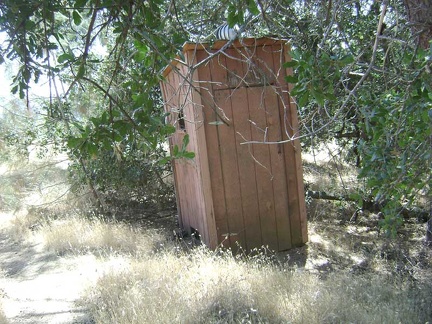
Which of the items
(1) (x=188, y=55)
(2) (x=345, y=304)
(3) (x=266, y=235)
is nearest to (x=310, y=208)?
(3) (x=266, y=235)

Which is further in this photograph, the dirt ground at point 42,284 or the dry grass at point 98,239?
the dry grass at point 98,239

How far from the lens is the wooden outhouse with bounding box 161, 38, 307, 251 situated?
5664 mm

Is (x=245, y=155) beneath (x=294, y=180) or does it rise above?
above

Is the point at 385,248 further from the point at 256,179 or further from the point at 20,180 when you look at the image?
the point at 20,180

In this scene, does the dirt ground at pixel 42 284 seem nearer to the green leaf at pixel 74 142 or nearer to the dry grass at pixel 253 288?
the dry grass at pixel 253 288

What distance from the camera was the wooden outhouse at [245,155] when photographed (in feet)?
18.6

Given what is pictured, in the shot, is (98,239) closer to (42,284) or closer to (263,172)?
(42,284)

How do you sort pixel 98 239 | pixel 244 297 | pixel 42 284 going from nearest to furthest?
pixel 244 297 < pixel 42 284 < pixel 98 239

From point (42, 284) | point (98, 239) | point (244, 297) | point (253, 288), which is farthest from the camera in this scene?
point (98, 239)

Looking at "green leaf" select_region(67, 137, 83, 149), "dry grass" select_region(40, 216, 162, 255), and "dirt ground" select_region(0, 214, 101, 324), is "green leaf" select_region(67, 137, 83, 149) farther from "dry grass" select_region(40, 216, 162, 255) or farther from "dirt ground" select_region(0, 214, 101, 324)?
"dry grass" select_region(40, 216, 162, 255)

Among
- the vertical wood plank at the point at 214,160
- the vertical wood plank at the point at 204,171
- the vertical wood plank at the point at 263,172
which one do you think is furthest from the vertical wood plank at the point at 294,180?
the vertical wood plank at the point at 204,171

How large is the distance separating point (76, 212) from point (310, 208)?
13.7ft

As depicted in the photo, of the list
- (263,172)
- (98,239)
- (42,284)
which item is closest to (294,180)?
(263,172)

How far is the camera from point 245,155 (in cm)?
585
